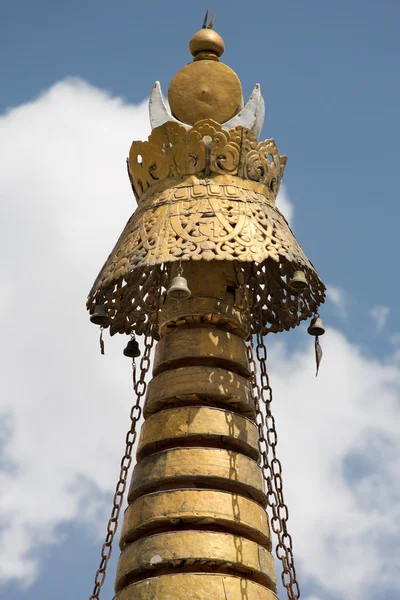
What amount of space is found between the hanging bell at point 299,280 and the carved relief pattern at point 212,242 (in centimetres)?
11

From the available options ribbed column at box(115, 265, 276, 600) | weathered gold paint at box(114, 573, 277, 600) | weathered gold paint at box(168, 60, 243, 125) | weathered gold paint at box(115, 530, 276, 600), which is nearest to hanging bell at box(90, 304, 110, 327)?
ribbed column at box(115, 265, 276, 600)

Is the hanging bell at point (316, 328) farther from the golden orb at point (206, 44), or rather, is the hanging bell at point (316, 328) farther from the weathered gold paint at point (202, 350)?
the golden orb at point (206, 44)

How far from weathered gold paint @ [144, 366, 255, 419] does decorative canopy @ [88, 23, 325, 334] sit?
86 cm

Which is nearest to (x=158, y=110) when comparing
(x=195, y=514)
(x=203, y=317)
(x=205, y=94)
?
(x=205, y=94)

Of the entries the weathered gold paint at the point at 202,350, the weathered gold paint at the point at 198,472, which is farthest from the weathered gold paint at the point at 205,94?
the weathered gold paint at the point at 198,472

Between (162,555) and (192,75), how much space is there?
4227 mm

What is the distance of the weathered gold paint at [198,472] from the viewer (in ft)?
25.8

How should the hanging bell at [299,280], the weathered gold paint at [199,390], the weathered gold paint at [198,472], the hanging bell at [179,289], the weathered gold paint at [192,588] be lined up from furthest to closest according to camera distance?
1. the hanging bell at [299,280]
2. the weathered gold paint at [199,390]
3. the hanging bell at [179,289]
4. the weathered gold paint at [198,472]
5. the weathered gold paint at [192,588]

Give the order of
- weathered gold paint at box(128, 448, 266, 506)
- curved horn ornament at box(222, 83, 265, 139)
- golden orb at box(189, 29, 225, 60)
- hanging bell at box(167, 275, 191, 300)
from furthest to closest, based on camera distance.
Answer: golden orb at box(189, 29, 225, 60), curved horn ornament at box(222, 83, 265, 139), hanging bell at box(167, 275, 191, 300), weathered gold paint at box(128, 448, 266, 506)

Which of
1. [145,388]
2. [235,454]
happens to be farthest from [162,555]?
[145,388]

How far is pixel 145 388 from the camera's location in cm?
888

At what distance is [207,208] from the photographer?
8.62 meters

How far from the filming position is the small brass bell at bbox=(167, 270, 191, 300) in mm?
8047

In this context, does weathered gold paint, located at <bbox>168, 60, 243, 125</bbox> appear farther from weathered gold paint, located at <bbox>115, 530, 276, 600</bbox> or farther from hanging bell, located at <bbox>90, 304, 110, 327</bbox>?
weathered gold paint, located at <bbox>115, 530, 276, 600</bbox>
